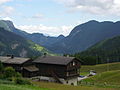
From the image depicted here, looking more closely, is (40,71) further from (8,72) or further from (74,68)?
(8,72)

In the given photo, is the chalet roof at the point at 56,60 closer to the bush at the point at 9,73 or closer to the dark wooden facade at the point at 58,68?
the dark wooden facade at the point at 58,68

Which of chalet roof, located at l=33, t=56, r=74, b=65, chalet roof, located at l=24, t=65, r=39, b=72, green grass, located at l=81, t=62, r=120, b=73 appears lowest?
green grass, located at l=81, t=62, r=120, b=73

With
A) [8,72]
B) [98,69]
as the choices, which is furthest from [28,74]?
[98,69]

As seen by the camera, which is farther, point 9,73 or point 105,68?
point 105,68

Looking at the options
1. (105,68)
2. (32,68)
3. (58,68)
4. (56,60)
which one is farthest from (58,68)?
(105,68)

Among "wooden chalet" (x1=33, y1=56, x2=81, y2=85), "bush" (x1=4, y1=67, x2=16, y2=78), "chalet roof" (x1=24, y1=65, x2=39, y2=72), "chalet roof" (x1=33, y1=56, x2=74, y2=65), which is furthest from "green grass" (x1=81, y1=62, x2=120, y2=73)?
"bush" (x1=4, y1=67, x2=16, y2=78)

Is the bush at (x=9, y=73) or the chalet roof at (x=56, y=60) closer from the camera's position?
the bush at (x=9, y=73)

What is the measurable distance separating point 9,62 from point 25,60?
547 cm

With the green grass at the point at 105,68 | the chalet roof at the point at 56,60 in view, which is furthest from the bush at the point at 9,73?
the green grass at the point at 105,68

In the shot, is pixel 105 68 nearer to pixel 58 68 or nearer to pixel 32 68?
pixel 32 68

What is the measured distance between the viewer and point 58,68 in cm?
7481

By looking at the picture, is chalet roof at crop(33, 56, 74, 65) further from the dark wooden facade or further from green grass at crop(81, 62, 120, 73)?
green grass at crop(81, 62, 120, 73)

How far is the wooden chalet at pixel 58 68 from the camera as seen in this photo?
7406 cm

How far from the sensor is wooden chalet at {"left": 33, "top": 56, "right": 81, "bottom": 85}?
243 feet
